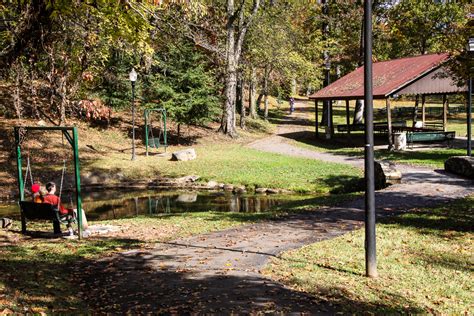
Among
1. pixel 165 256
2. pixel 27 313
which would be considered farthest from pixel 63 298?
pixel 165 256

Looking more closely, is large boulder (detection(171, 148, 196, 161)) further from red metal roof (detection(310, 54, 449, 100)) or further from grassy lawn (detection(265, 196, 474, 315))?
grassy lawn (detection(265, 196, 474, 315))

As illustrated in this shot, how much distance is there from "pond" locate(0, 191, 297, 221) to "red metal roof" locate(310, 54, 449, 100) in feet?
39.7

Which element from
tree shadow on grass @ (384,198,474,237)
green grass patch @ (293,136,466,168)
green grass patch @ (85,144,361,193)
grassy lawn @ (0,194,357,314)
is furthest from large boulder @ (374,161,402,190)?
tree shadow on grass @ (384,198,474,237)

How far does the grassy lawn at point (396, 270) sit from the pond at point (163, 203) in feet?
20.6

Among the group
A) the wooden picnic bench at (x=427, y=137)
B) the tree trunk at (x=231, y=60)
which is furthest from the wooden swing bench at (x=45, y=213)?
the tree trunk at (x=231, y=60)

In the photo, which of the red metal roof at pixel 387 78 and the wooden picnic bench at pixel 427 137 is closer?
the red metal roof at pixel 387 78

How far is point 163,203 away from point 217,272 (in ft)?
34.3

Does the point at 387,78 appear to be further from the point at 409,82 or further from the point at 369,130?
the point at 369,130

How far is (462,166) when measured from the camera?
57.7 ft

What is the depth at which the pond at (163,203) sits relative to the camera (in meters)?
16.1

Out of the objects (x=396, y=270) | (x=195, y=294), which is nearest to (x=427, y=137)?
(x=396, y=270)

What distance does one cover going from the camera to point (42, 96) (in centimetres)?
3086

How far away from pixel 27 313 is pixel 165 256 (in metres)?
3.40

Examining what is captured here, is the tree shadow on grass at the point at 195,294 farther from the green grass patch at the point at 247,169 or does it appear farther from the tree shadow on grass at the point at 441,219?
the green grass patch at the point at 247,169
